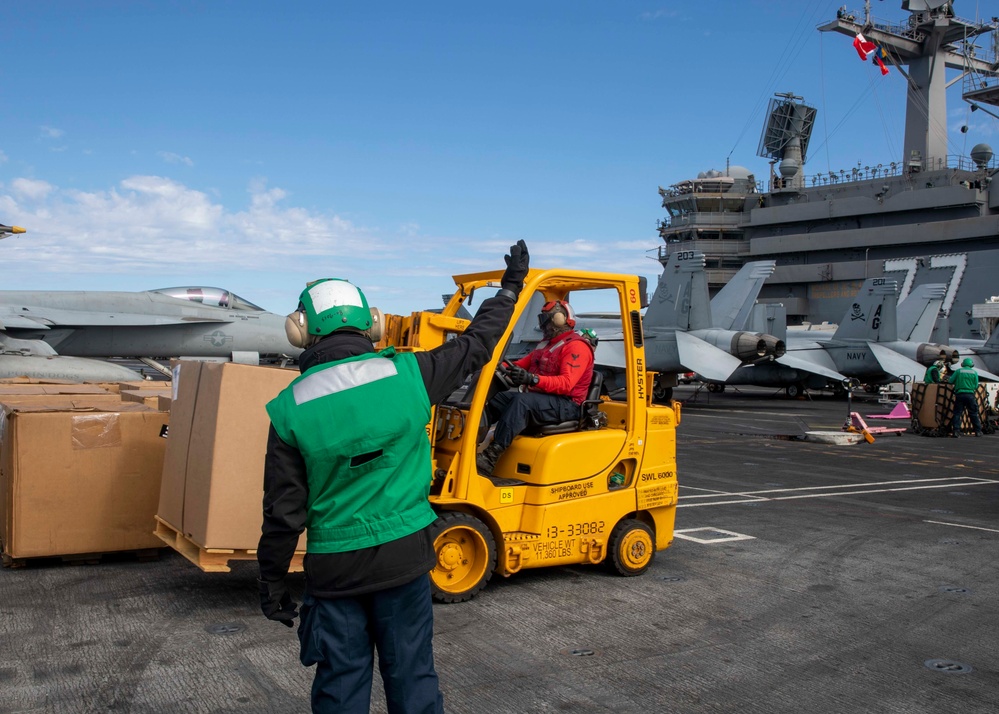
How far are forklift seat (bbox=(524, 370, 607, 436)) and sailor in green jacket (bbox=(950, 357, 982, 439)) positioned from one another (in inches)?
639

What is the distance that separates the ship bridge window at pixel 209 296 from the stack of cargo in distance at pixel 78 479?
Answer: 47.2 feet

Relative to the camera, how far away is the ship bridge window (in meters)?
20.1

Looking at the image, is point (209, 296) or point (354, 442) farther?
point (209, 296)

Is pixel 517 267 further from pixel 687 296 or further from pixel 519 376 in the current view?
pixel 687 296

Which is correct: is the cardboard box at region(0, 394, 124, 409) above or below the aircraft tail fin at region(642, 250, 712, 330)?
below

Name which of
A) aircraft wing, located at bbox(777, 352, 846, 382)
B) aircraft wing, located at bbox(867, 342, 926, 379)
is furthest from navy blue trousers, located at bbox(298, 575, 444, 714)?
aircraft wing, located at bbox(867, 342, 926, 379)

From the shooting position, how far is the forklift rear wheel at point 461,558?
5.28 metres

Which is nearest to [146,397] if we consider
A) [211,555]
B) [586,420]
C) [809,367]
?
[211,555]

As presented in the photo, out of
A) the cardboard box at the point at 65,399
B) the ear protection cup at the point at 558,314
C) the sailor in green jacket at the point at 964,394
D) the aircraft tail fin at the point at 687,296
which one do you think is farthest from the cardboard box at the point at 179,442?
the aircraft tail fin at the point at 687,296

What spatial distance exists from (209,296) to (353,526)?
1916 cm

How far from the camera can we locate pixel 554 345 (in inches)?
238

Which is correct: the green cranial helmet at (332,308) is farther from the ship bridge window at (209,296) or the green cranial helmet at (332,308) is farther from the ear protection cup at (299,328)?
the ship bridge window at (209,296)

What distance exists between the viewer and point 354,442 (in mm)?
2570

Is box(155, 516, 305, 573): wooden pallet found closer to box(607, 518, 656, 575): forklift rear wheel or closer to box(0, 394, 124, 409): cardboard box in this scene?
box(0, 394, 124, 409): cardboard box
